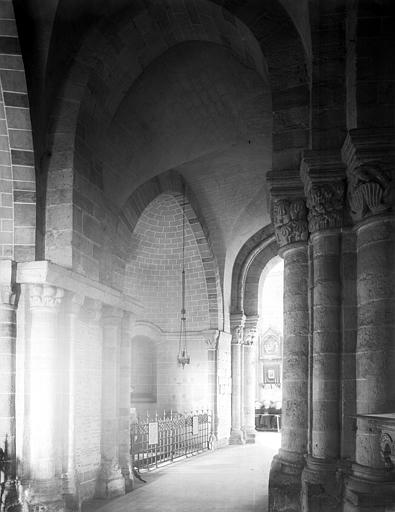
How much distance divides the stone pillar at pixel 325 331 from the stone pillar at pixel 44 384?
3.25m

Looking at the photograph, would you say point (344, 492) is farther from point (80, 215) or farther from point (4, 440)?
point (80, 215)

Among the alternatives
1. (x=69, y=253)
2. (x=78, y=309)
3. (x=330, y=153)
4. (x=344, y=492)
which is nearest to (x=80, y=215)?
(x=69, y=253)

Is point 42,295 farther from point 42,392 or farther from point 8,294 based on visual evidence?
point 42,392

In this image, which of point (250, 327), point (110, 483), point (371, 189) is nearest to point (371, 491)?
point (371, 189)

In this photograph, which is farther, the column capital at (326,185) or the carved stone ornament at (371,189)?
the column capital at (326,185)

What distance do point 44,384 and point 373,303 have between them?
425 centimetres

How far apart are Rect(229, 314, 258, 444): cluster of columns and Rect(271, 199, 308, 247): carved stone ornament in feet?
34.9

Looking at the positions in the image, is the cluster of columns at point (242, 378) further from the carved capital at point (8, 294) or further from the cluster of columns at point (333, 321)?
Result: the cluster of columns at point (333, 321)

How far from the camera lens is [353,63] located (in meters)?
6.49

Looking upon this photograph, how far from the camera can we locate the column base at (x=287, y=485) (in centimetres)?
657

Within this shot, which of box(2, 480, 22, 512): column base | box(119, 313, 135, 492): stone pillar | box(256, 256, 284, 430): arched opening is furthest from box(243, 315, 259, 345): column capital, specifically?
box(2, 480, 22, 512): column base

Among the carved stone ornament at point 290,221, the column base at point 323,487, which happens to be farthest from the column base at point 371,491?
the carved stone ornament at point 290,221

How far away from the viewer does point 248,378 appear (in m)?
18.4

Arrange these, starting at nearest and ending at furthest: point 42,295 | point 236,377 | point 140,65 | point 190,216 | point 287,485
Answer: point 287,485 → point 42,295 → point 140,65 → point 190,216 → point 236,377
